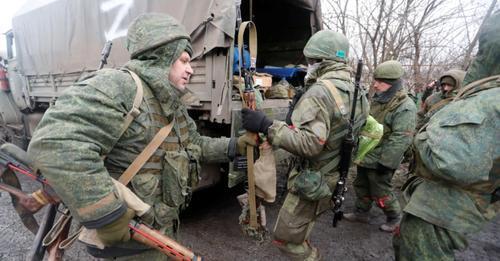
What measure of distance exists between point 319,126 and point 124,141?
3.90 ft

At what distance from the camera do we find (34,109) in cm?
573

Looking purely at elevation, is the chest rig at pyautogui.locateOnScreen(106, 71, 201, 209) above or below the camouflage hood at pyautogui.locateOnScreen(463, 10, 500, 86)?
below

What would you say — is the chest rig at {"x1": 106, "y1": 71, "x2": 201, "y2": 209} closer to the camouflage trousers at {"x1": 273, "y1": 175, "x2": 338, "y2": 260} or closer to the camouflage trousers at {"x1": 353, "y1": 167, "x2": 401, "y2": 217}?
the camouflage trousers at {"x1": 273, "y1": 175, "x2": 338, "y2": 260}

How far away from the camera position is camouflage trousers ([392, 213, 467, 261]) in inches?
60.7

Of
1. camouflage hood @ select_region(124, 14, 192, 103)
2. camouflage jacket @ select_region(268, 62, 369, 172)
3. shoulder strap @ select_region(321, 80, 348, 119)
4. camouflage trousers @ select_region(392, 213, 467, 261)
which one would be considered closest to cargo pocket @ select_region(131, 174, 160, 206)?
camouflage hood @ select_region(124, 14, 192, 103)

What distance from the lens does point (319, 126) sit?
1.83 m

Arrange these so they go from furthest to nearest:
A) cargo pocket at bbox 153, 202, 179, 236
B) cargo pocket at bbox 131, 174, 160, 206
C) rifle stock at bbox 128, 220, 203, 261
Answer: cargo pocket at bbox 153, 202, 179, 236 → cargo pocket at bbox 131, 174, 160, 206 → rifle stock at bbox 128, 220, 203, 261

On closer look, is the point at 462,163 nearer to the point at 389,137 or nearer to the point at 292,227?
the point at 292,227

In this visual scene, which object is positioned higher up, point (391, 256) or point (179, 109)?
point (179, 109)

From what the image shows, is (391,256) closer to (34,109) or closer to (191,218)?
(191,218)

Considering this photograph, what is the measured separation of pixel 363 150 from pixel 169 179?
1656 mm

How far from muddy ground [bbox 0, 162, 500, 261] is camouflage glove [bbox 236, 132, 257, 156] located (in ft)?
4.07

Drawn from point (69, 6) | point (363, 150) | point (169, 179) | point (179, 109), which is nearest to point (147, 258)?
point (169, 179)

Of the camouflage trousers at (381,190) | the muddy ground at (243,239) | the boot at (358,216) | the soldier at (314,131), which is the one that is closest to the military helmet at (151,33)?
the soldier at (314,131)
